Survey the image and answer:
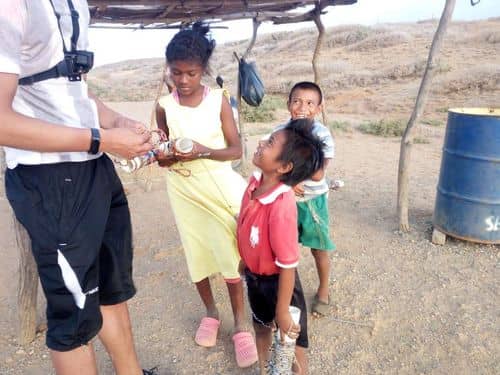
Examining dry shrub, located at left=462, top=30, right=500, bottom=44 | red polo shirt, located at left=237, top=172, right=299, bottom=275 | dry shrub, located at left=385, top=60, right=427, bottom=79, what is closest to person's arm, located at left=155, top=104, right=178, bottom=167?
red polo shirt, located at left=237, top=172, right=299, bottom=275

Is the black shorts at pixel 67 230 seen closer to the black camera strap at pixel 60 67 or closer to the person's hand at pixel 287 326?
the black camera strap at pixel 60 67

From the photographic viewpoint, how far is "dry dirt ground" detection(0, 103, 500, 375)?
7.38ft

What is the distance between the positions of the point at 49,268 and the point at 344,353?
1.61 meters

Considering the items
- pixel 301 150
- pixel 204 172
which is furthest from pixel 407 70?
pixel 301 150

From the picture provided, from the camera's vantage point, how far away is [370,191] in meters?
4.83

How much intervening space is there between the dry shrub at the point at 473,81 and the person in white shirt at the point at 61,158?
11896 millimetres

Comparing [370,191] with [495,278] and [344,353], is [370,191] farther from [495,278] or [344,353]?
[344,353]

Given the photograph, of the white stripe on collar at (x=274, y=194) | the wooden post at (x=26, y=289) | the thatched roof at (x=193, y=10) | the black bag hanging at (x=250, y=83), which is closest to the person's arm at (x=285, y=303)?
the white stripe on collar at (x=274, y=194)

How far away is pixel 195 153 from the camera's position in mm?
1982

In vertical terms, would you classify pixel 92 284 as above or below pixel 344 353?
above

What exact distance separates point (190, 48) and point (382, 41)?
62.5 ft

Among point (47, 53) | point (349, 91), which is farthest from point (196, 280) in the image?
point (349, 91)

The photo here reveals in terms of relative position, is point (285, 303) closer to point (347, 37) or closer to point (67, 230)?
point (67, 230)

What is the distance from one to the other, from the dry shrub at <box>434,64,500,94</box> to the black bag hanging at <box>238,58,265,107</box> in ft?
27.7
